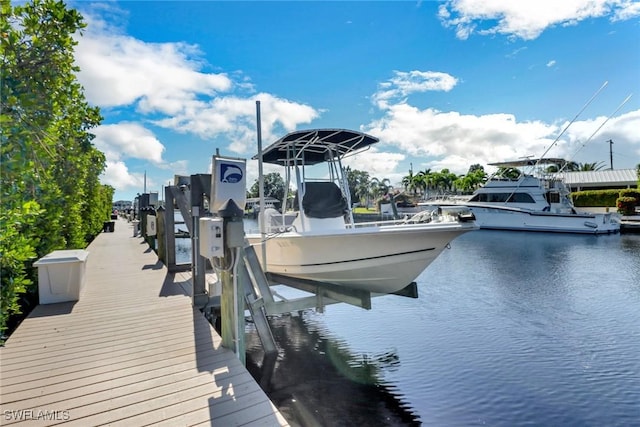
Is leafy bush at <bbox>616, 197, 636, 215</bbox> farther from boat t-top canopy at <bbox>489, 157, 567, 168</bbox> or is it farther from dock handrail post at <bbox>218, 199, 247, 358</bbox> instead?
dock handrail post at <bbox>218, 199, 247, 358</bbox>

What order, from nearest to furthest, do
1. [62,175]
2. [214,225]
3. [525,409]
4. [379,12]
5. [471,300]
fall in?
1. [214,225]
2. [525,409]
3. [62,175]
4. [379,12]
5. [471,300]

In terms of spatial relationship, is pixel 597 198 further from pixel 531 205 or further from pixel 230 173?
pixel 230 173

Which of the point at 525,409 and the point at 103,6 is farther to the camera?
the point at 103,6

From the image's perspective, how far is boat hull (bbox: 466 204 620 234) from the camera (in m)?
21.6

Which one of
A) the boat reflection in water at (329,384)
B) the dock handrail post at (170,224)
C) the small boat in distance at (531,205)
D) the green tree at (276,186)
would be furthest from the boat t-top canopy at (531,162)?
the dock handrail post at (170,224)

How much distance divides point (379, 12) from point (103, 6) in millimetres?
5606

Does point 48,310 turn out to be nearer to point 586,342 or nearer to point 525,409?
point 525,409

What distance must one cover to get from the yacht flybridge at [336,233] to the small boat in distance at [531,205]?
67.7 ft

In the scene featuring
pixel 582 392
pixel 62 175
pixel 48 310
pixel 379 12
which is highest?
pixel 379 12

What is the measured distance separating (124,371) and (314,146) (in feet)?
15.2

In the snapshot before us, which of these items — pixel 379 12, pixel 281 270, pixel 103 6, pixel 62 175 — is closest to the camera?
pixel 103 6

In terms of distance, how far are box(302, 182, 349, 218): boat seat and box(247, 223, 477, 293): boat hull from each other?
2.04 ft

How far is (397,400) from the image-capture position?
14.6ft

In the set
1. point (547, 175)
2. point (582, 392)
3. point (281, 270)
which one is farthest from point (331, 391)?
point (547, 175)
